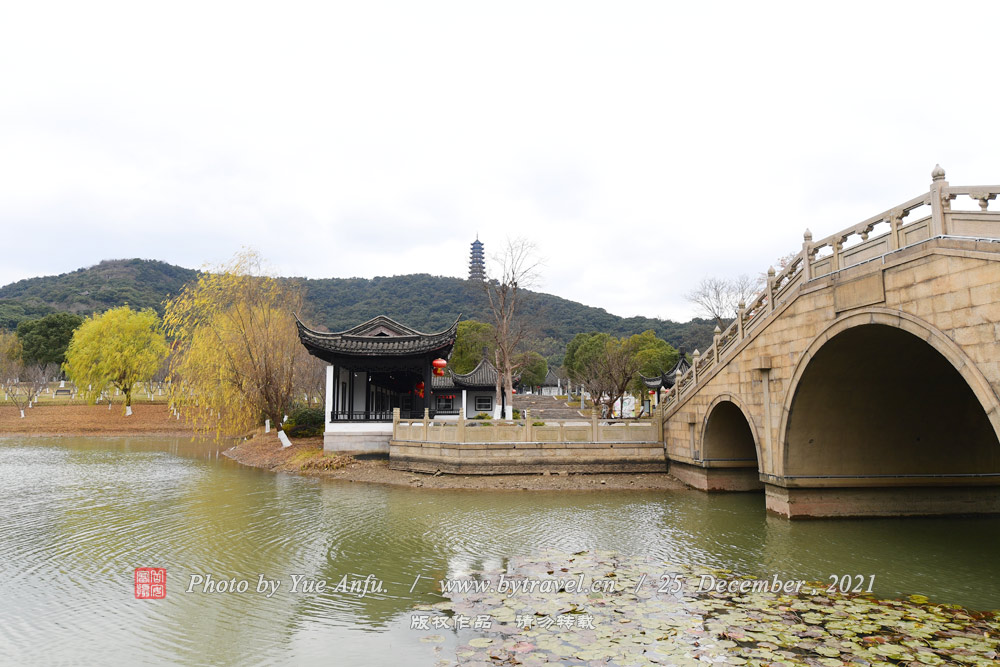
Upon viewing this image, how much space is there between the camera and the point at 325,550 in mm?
9133

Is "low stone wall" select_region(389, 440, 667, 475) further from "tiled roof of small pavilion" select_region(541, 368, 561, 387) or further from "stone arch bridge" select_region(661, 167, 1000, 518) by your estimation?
"tiled roof of small pavilion" select_region(541, 368, 561, 387)

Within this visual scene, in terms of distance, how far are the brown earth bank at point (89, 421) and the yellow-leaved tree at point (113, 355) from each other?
1108 mm

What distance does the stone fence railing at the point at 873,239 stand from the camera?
711cm

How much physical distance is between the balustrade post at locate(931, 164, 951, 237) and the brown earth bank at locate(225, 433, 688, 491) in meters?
9.49

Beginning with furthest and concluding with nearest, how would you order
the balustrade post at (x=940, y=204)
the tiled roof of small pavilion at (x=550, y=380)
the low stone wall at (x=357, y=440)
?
the tiled roof of small pavilion at (x=550, y=380) → the low stone wall at (x=357, y=440) → the balustrade post at (x=940, y=204)

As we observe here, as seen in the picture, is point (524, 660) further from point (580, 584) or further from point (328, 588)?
point (328, 588)

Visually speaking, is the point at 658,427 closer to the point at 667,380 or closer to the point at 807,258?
the point at 807,258

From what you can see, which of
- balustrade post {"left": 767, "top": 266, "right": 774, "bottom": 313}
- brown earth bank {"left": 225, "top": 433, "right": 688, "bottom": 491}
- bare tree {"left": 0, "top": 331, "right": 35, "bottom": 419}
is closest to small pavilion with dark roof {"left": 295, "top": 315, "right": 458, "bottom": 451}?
brown earth bank {"left": 225, "top": 433, "right": 688, "bottom": 491}

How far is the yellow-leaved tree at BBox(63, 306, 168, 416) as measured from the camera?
123ft

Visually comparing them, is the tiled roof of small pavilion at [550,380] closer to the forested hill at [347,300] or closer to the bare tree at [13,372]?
the forested hill at [347,300]

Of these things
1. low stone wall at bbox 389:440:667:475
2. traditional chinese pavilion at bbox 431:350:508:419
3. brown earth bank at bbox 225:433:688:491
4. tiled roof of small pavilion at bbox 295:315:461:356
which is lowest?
brown earth bank at bbox 225:433:688:491

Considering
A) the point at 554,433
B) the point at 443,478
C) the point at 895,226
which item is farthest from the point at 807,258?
the point at 443,478

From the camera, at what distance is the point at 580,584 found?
717cm

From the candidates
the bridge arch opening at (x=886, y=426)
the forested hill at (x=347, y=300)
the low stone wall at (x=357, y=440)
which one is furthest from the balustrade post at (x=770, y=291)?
the forested hill at (x=347, y=300)
